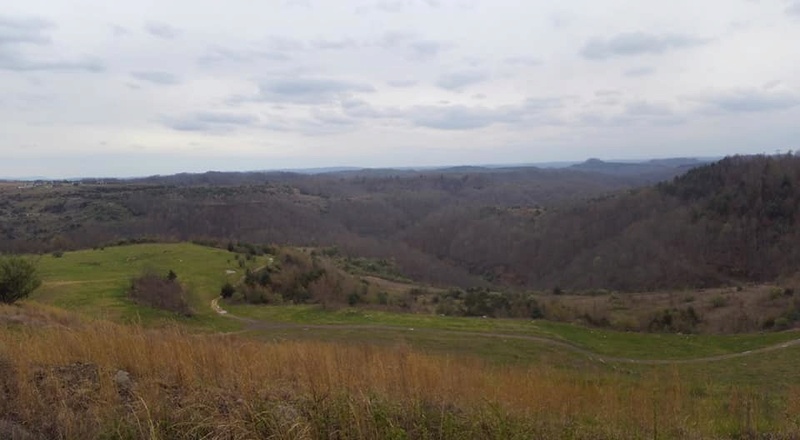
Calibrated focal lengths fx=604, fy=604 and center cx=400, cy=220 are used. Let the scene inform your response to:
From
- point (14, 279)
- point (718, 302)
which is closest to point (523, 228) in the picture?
point (718, 302)

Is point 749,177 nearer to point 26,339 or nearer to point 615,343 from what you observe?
point 615,343

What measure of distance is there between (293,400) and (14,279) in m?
13.4

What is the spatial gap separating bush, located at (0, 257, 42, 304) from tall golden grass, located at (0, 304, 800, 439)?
360 inches

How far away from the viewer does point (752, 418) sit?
578 cm

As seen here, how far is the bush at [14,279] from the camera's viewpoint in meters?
14.9

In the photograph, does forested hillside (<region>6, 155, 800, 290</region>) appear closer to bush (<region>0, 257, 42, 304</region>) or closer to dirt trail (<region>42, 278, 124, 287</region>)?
dirt trail (<region>42, 278, 124, 287</region>)

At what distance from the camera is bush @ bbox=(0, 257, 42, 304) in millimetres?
14883

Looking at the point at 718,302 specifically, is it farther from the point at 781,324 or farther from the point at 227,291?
the point at 227,291

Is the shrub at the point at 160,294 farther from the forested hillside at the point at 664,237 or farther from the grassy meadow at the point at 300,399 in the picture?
the forested hillside at the point at 664,237

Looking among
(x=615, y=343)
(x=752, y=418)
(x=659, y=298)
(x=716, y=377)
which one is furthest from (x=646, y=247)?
(x=752, y=418)

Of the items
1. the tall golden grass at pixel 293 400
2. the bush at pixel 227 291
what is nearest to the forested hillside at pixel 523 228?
Result: the bush at pixel 227 291

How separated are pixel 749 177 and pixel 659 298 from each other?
35.5 metres

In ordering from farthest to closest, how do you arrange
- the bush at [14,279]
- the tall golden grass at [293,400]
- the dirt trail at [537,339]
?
the dirt trail at [537,339] → the bush at [14,279] → the tall golden grass at [293,400]

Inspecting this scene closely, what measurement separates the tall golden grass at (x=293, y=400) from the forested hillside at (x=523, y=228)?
3343 centimetres
